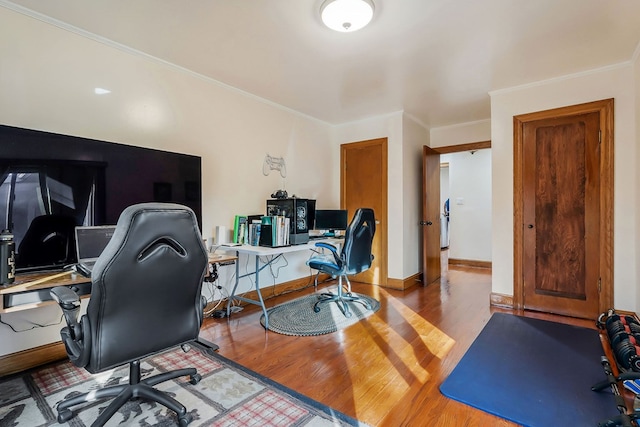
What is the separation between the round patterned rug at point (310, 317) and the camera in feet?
9.11

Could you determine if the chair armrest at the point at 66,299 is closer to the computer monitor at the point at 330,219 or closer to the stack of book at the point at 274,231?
the stack of book at the point at 274,231

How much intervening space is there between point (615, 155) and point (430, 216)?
7.07 ft

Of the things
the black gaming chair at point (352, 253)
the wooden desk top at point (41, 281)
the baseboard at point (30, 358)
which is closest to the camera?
the wooden desk top at point (41, 281)

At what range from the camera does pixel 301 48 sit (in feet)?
8.40

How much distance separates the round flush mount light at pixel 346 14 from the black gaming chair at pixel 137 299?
1594 mm

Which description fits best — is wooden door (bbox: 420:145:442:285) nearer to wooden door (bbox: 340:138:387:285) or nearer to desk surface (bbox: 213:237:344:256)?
wooden door (bbox: 340:138:387:285)

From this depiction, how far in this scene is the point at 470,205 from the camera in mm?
6387

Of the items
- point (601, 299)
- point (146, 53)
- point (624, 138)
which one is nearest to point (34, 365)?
point (146, 53)

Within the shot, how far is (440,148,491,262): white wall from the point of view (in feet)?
20.2

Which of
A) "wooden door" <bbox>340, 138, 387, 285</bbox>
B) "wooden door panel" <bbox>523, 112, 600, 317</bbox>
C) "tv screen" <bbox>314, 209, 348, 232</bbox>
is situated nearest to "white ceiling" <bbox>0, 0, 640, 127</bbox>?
"wooden door panel" <bbox>523, 112, 600, 317</bbox>

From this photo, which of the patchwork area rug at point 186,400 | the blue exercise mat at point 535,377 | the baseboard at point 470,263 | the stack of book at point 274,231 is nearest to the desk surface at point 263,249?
the stack of book at point 274,231

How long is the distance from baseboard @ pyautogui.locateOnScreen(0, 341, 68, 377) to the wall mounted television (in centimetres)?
65

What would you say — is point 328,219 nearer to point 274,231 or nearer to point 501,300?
point 274,231

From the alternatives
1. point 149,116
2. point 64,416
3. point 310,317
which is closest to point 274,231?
point 310,317
